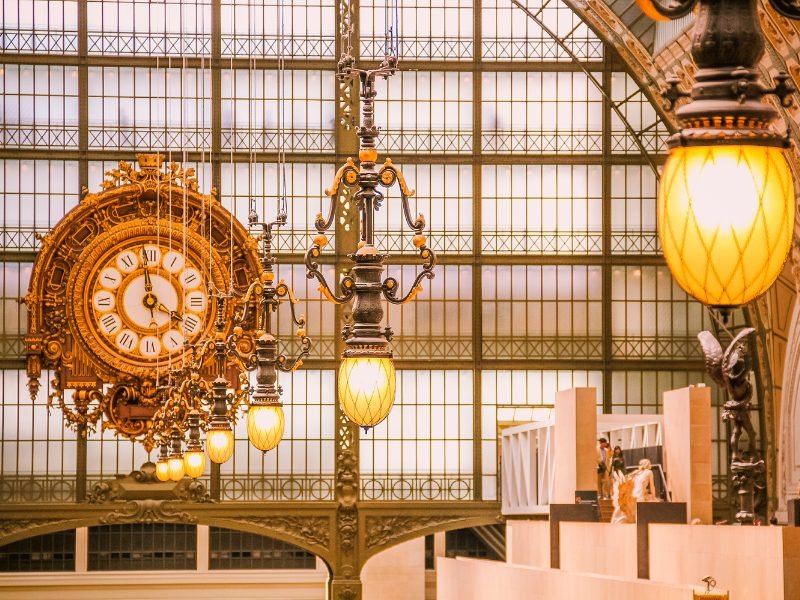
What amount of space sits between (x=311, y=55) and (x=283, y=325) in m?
4.22

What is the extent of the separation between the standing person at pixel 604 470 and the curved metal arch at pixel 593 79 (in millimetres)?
7388

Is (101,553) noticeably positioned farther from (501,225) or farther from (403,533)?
(501,225)

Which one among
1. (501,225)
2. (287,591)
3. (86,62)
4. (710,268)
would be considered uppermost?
(86,62)

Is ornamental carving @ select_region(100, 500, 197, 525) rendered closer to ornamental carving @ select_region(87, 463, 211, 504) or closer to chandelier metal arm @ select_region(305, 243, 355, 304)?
ornamental carving @ select_region(87, 463, 211, 504)

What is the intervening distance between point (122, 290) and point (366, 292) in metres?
17.4

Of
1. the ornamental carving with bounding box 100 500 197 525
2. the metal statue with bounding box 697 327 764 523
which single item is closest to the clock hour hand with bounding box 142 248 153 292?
the ornamental carving with bounding box 100 500 197 525

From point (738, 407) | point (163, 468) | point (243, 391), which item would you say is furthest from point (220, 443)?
point (738, 407)

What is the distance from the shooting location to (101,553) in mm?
29422

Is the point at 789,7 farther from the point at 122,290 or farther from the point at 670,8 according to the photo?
the point at 122,290

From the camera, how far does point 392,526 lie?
26891 mm

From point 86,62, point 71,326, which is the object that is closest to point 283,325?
point 71,326

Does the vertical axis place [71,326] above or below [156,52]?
below

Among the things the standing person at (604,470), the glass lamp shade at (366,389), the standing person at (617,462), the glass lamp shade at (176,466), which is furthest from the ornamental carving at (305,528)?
the glass lamp shade at (366,389)

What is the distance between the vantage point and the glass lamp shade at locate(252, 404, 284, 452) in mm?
12984
